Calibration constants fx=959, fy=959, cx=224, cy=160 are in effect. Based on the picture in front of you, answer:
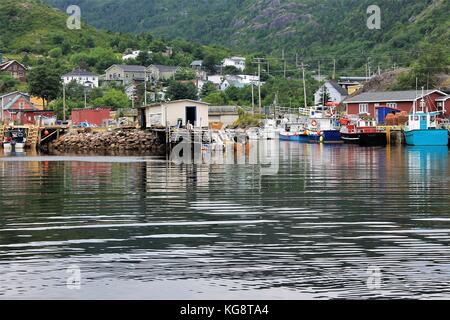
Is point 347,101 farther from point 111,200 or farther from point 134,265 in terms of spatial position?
point 134,265

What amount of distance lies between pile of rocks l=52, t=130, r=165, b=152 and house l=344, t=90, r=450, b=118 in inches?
1185

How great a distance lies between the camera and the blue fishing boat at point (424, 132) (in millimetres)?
88188

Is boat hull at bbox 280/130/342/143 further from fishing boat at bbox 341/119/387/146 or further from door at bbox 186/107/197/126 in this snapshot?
door at bbox 186/107/197/126

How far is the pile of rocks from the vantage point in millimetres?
94000

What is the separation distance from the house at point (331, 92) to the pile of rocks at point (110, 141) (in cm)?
5473

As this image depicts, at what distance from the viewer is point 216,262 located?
67.6ft

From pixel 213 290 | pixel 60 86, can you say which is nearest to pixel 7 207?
pixel 213 290

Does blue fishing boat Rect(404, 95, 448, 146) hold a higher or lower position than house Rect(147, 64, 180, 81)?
lower

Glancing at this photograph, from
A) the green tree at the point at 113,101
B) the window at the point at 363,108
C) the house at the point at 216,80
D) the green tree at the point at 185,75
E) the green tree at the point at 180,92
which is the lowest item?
the window at the point at 363,108

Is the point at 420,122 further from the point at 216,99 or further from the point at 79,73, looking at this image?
the point at 79,73

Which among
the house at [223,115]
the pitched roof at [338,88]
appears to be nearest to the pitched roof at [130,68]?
the pitched roof at [338,88]

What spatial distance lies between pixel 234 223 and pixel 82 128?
80.7m

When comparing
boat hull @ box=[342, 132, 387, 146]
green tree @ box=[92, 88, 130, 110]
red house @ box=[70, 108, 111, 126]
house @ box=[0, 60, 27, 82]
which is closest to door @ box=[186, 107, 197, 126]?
boat hull @ box=[342, 132, 387, 146]

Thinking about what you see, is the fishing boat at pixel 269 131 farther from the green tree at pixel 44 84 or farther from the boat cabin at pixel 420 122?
the green tree at pixel 44 84
